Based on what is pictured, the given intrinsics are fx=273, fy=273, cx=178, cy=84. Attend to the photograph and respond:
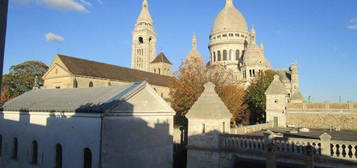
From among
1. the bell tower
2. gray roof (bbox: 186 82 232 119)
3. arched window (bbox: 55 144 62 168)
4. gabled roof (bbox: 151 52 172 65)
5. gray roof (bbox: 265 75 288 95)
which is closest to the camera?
gray roof (bbox: 186 82 232 119)

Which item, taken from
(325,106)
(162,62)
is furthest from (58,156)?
(162,62)

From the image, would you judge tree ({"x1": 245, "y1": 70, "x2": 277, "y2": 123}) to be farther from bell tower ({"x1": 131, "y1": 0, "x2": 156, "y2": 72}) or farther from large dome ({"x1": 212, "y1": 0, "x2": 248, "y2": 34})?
bell tower ({"x1": 131, "y1": 0, "x2": 156, "y2": 72})

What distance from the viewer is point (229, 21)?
250 ft

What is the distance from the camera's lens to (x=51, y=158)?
18.0 meters

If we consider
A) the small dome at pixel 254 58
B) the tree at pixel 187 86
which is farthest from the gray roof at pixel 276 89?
the small dome at pixel 254 58

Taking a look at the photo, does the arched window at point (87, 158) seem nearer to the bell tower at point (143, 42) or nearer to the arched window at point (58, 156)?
the arched window at point (58, 156)

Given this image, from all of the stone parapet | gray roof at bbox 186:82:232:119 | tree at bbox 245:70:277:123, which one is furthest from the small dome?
gray roof at bbox 186:82:232:119

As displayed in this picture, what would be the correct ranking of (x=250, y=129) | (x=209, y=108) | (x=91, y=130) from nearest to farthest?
(x=209, y=108) → (x=91, y=130) → (x=250, y=129)

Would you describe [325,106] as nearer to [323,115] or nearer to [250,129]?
[323,115]

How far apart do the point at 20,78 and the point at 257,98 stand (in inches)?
Answer: 1931

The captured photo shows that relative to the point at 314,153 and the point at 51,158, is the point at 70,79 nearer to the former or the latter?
the point at 51,158

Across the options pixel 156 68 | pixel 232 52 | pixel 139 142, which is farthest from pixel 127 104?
pixel 156 68

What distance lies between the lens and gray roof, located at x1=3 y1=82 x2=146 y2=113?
16625mm

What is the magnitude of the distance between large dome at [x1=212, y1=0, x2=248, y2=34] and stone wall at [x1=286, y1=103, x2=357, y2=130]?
3922 cm
